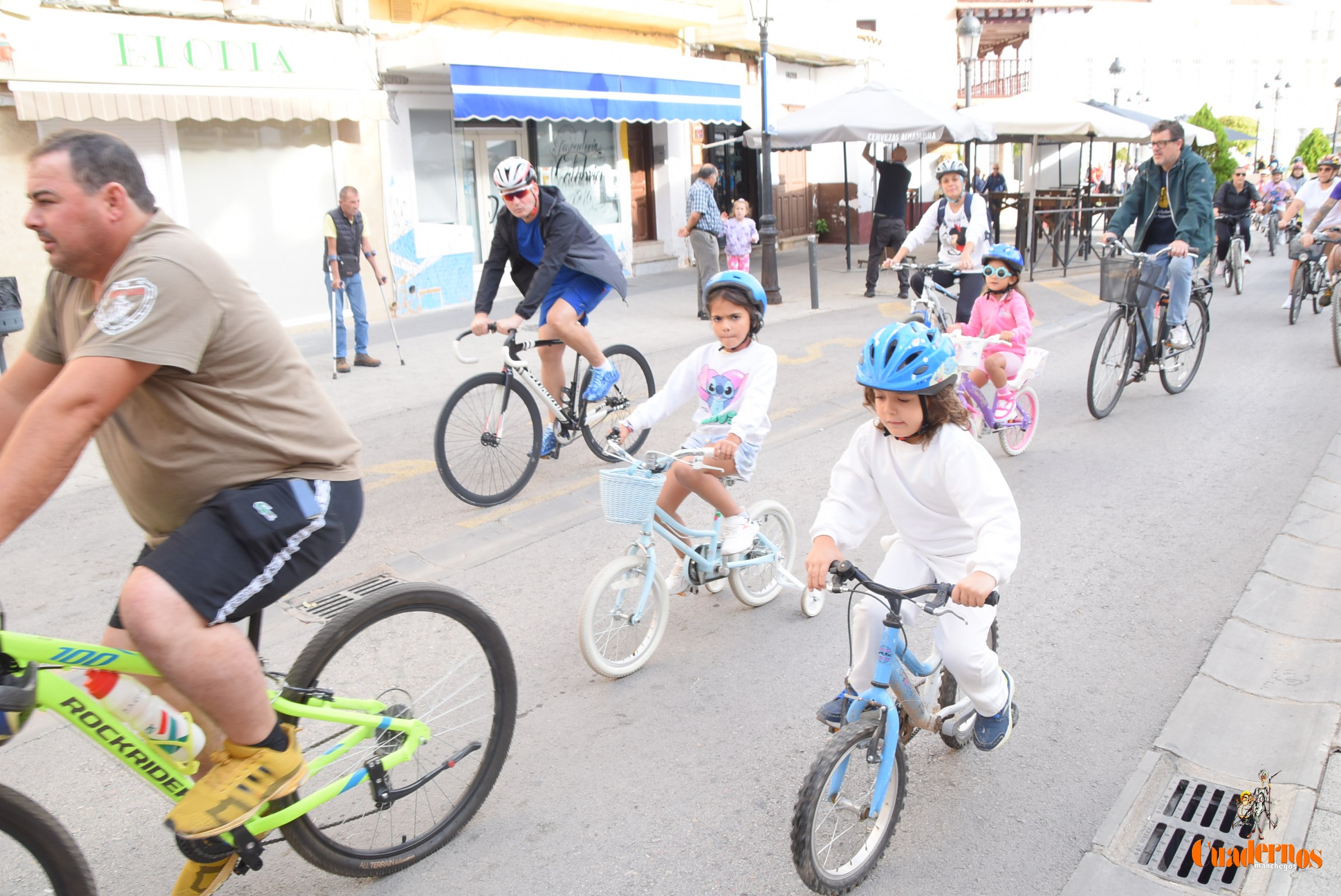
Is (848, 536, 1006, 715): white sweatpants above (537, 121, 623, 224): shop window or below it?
below

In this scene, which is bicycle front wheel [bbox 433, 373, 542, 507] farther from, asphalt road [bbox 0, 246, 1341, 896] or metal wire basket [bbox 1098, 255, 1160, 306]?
metal wire basket [bbox 1098, 255, 1160, 306]

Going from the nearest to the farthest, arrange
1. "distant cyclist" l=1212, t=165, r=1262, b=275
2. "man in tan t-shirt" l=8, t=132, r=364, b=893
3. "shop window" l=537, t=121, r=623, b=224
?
"man in tan t-shirt" l=8, t=132, r=364, b=893 < "distant cyclist" l=1212, t=165, r=1262, b=275 < "shop window" l=537, t=121, r=623, b=224

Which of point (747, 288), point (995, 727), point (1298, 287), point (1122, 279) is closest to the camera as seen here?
point (995, 727)

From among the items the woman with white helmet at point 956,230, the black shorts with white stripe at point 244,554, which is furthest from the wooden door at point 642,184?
the black shorts with white stripe at point 244,554

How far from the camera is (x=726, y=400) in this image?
448cm

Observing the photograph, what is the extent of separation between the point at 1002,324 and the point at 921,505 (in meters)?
4.20

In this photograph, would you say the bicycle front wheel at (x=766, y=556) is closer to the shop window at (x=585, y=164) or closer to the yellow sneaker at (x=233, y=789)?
the yellow sneaker at (x=233, y=789)

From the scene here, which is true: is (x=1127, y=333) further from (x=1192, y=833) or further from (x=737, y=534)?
(x=1192, y=833)

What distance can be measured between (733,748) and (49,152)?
8.87 ft

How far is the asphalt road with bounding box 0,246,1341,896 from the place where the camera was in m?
3.05

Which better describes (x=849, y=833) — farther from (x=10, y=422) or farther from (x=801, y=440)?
(x=801, y=440)

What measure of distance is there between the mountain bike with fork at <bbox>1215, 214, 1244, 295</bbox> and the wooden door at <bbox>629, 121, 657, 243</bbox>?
376 inches

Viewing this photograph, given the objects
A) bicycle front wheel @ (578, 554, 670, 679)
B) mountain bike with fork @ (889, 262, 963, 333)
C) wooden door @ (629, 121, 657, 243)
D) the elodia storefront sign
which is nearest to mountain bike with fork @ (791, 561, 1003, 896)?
bicycle front wheel @ (578, 554, 670, 679)

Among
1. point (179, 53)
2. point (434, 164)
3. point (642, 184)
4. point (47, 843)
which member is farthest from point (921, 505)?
point (642, 184)
